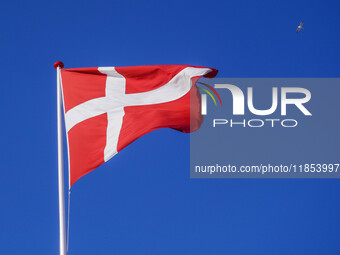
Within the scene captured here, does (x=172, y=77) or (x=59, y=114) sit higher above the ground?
(x=172, y=77)

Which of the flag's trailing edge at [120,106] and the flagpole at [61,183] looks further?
the flag's trailing edge at [120,106]

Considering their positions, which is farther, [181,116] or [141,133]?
[181,116]

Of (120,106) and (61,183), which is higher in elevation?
(120,106)

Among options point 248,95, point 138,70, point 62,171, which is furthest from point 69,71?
point 248,95

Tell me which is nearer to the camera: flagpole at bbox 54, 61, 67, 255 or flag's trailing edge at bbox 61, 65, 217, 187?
flagpole at bbox 54, 61, 67, 255

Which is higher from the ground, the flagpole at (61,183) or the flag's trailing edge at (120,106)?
the flag's trailing edge at (120,106)

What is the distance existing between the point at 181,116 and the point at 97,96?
253 cm

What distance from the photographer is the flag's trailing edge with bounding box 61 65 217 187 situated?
1277 centimetres

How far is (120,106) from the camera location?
13859 millimetres

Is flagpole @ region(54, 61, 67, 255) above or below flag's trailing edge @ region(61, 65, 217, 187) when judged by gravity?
below

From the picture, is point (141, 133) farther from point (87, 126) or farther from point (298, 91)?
point (298, 91)

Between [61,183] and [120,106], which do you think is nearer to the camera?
[61,183]

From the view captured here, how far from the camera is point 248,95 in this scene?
19.8 meters

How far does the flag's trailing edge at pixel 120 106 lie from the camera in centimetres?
1277
